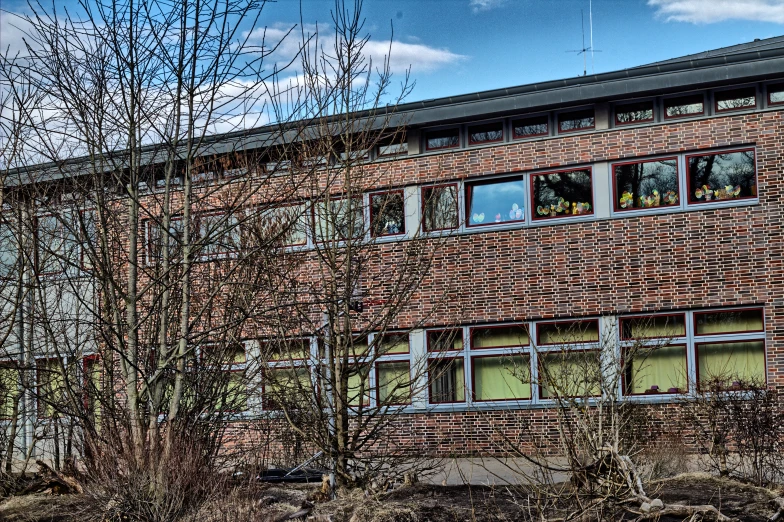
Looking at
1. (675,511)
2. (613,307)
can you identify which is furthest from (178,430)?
(613,307)

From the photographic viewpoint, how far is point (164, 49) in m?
11.1

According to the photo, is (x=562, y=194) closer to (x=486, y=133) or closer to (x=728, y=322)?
(x=486, y=133)

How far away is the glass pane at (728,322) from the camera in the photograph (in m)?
19.2

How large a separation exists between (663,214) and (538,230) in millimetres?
2675

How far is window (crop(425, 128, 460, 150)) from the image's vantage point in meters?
21.8

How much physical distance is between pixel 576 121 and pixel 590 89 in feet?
3.13

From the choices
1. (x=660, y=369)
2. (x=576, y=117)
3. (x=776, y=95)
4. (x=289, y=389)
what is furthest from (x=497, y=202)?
(x=289, y=389)

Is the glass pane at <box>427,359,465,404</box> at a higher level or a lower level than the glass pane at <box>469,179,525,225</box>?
lower

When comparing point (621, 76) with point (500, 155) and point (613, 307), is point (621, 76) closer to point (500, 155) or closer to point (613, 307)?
point (500, 155)

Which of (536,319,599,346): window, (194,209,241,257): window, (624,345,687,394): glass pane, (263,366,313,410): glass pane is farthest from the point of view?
(536,319,599,346): window

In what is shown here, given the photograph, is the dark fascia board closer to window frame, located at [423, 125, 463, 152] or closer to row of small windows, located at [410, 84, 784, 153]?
row of small windows, located at [410, 84, 784, 153]

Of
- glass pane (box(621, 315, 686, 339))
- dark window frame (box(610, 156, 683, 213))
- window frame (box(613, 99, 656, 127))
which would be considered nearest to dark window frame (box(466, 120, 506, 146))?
window frame (box(613, 99, 656, 127))

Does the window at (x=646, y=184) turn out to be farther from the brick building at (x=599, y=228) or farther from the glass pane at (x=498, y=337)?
the glass pane at (x=498, y=337)

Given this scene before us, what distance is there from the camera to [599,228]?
798 inches
